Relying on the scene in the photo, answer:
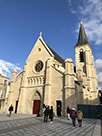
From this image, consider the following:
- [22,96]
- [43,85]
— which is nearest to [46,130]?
[43,85]

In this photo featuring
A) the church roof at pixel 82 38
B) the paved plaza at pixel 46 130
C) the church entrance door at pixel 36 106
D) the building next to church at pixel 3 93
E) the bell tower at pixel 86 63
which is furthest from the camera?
the church roof at pixel 82 38

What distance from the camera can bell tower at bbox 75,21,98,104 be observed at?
96.4 feet

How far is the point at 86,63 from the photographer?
105ft

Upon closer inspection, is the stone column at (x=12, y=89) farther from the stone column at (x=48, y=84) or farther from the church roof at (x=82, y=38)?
the church roof at (x=82, y=38)

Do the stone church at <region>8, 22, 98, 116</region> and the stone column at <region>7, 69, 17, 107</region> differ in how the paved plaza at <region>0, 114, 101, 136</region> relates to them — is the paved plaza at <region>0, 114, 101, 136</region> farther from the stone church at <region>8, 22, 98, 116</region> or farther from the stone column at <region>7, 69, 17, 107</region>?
the stone column at <region>7, 69, 17, 107</region>

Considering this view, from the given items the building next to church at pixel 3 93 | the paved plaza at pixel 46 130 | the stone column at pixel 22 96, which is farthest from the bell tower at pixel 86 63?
the paved plaza at pixel 46 130

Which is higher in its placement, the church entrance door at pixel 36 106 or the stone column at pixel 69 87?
the stone column at pixel 69 87

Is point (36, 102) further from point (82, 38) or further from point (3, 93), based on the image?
point (82, 38)

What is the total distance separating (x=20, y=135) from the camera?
4816 millimetres

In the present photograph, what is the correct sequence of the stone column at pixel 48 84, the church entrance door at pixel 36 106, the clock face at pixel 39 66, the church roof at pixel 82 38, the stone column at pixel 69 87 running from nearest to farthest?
the stone column at pixel 69 87 < the stone column at pixel 48 84 < the church entrance door at pixel 36 106 < the clock face at pixel 39 66 < the church roof at pixel 82 38

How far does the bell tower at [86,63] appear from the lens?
2938 cm

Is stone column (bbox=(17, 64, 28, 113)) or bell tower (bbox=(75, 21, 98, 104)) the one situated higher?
bell tower (bbox=(75, 21, 98, 104))

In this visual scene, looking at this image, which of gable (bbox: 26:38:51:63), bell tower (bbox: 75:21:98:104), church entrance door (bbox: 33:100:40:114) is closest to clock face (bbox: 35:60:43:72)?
gable (bbox: 26:38:51:63)

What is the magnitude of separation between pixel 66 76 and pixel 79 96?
18.9 feet
